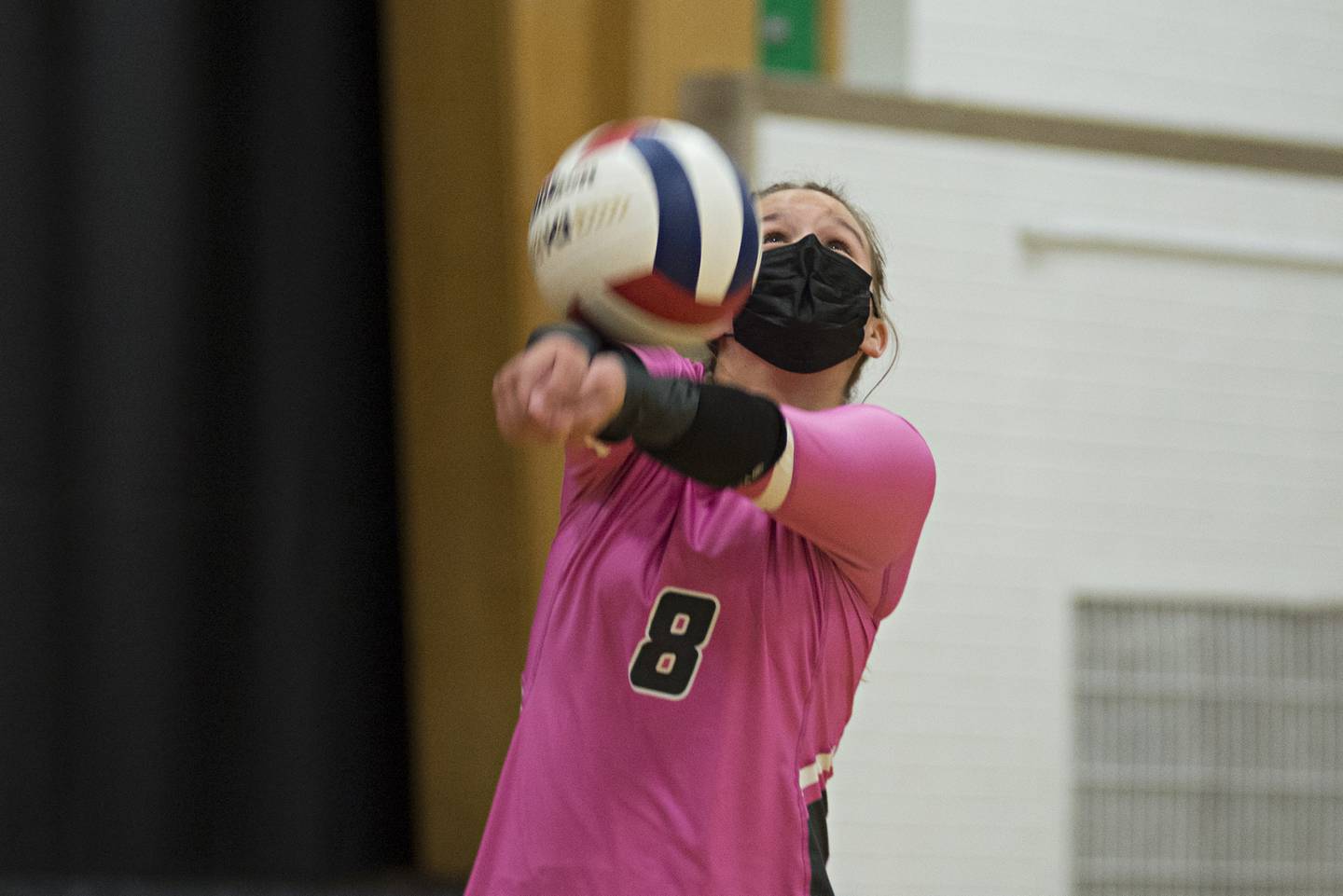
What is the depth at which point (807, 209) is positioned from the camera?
164 centimetres

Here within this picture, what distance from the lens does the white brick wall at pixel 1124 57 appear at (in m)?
3.96

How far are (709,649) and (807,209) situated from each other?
1.60 ft

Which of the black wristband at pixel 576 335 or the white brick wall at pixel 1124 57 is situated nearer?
the black wristband at pixel 576 335

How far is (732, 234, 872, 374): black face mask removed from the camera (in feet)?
4.99

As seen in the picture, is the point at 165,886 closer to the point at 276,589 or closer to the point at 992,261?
the point at 276,589

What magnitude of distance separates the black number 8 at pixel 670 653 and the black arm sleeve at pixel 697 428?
0.69 ft

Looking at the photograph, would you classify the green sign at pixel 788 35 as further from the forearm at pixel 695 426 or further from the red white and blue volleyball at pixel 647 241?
the forearm at pixel 695 426

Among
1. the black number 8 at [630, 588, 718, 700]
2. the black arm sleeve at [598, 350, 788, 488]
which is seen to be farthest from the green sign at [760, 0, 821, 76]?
the black arm sleeve at [598, 350, 788, 488]

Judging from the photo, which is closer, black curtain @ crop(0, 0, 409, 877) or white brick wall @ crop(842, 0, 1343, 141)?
white brick wall @ crop(842, 0, 1343, 141)

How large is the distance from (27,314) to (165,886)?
1.51 meters

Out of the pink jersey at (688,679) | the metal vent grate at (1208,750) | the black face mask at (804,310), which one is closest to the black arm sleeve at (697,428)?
the pink jersey at (688,679)

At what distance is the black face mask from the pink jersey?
4.2 inches

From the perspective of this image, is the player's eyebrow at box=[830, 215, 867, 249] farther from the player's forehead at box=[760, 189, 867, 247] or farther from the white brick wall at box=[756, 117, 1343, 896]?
the white brick wall at box=[756, 117, 1343, 896]

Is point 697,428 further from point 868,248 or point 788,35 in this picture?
point 788,35
